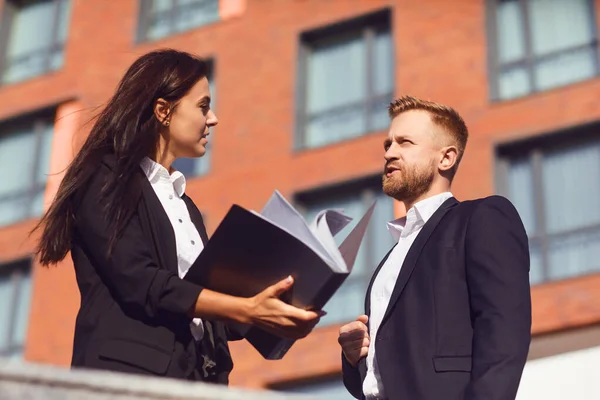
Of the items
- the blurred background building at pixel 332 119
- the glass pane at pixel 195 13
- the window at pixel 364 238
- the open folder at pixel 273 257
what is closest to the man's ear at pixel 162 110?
the open folder at pixel 273 257

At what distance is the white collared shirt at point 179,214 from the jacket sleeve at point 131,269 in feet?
0.56

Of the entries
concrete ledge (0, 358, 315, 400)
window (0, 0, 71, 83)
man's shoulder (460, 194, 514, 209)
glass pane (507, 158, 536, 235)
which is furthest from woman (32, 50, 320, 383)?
window (0, 0, 71, 83)

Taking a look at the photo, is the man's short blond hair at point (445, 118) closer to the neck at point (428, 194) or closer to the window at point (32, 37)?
the neck at point (428, 194)

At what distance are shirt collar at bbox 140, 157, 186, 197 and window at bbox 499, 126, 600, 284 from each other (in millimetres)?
14232

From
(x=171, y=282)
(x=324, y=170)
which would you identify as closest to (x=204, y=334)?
(x=171, y=282)

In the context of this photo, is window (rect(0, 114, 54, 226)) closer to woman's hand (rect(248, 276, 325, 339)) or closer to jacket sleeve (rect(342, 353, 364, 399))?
jacket sleeve (rect(342, 353, 364, 399))

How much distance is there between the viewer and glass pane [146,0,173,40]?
78.7 ft

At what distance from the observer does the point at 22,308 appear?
2284 centimetres

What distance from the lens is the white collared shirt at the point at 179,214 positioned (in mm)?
4539

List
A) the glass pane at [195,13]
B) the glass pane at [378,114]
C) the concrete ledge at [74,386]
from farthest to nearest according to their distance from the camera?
the glass pane at [195,13] → the glass pane at [378,114] → the concrete ledge at [74,386]

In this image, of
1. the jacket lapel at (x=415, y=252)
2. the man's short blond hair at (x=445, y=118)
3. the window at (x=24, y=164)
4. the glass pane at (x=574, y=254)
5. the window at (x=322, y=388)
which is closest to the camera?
the jacket lapel at (x=415, y=252)

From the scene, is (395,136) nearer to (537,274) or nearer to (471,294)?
(471,294)

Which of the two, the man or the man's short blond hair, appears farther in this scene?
the man's short blond hair

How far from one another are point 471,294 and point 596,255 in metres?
14.1
